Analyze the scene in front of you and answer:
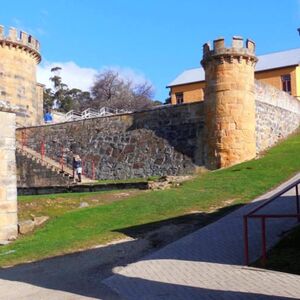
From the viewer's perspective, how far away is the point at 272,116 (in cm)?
2877

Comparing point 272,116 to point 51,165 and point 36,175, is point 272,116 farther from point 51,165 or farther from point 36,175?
point 36,175

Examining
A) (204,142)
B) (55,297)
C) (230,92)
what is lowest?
(55,297)

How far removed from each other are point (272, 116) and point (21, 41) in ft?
65.6

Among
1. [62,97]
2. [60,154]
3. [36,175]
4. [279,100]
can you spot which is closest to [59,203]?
[36,175]

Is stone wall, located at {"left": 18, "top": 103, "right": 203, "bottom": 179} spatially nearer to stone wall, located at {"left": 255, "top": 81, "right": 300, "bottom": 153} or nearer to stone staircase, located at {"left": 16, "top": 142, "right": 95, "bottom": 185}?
stone staircase, located at {"left": 16, "top": 142, "right": 95, "bottom": 185}

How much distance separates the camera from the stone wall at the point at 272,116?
27172mm

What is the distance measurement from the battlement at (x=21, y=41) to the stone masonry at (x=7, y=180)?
24874mm

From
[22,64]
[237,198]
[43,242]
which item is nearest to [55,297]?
[43,242]

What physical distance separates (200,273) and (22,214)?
8927 millimetres

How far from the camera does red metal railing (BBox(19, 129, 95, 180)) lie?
31.3m

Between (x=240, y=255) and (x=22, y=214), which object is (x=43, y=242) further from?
(x=240, y=255)

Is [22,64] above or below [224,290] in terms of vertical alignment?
above

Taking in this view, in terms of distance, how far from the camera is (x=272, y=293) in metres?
7.17

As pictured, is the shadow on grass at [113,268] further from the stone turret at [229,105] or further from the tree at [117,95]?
the tree at [117,95]
